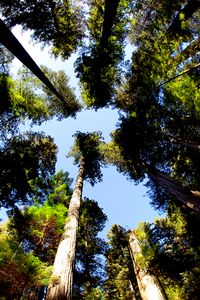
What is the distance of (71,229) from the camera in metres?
8.38

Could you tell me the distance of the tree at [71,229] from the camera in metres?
5.63

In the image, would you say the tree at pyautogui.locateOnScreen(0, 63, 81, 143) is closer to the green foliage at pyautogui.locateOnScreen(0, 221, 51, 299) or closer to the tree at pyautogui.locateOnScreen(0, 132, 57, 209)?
the tree at pyautogui.locateOnScreen(0, 132, 57, 209)

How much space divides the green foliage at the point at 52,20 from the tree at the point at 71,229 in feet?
20.5

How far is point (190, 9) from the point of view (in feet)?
45.9

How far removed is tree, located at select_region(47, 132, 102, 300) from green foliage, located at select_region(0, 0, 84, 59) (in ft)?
20.5

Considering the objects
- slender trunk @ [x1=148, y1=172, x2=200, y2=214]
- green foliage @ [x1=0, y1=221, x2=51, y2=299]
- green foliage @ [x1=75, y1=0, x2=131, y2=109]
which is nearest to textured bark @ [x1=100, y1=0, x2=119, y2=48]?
green foliage @ [x1=75, y1=0, x2=131, y2=109]

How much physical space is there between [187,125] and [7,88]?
8798 millimetres

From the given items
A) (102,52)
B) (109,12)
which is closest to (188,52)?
(102,52)

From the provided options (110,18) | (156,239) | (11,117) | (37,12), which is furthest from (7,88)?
(156,239)

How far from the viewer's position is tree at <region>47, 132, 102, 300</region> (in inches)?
222

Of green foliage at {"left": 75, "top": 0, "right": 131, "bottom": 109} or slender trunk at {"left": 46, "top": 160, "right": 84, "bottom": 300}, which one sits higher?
green foliage at {"left": 75, "top": 0, "right": 131, "bottom": 109}

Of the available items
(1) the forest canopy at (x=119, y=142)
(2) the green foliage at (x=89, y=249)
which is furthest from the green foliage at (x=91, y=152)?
(2) the green foliage at (x=89, y=249)

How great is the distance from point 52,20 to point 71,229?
9163 millimetres

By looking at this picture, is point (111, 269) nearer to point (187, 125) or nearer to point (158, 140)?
point (158, 140)
